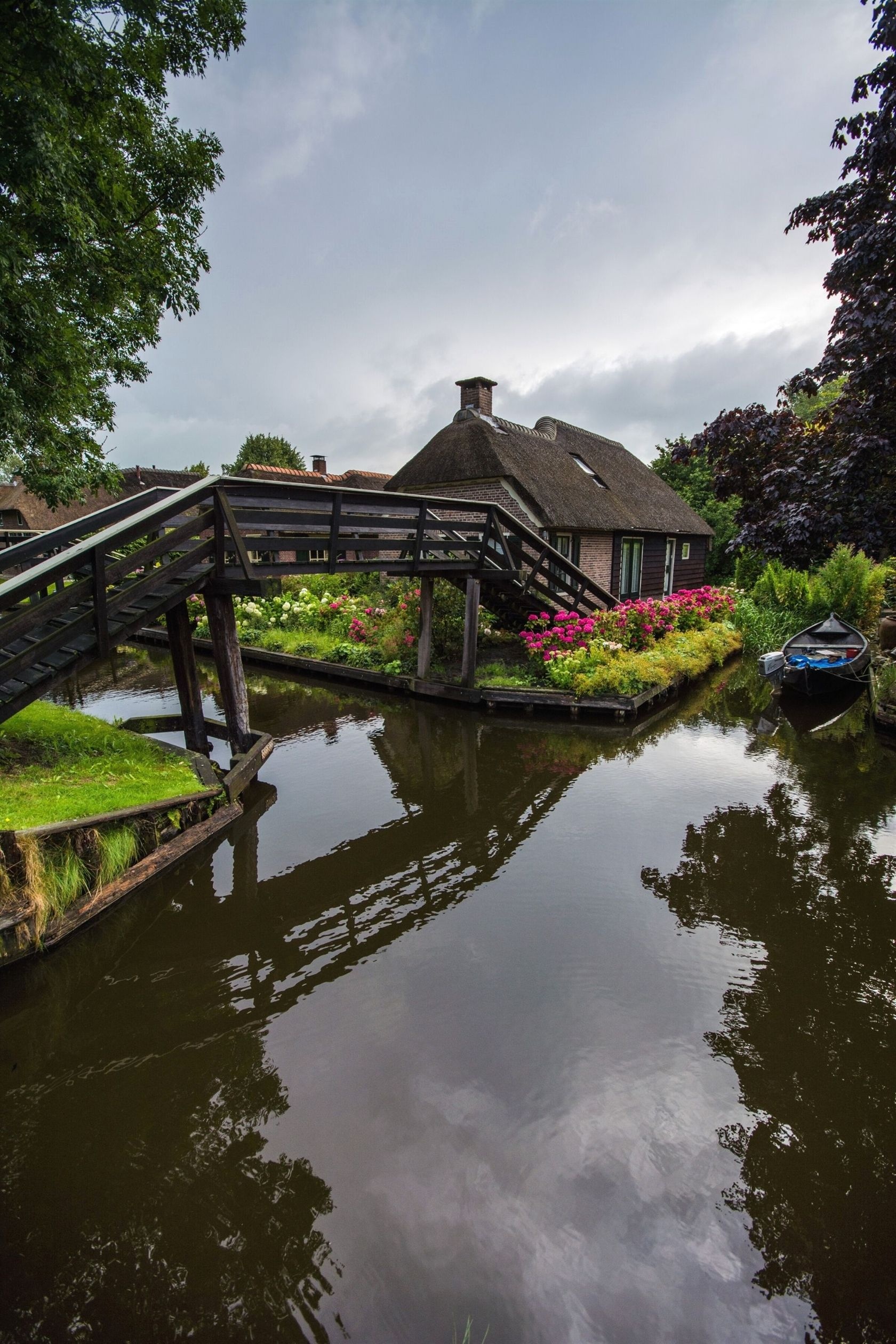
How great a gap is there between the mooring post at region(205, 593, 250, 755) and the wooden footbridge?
2 centimetres

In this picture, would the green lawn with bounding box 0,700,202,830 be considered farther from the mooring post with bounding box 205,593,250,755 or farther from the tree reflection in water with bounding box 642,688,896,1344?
the tree reflection in water with bounding box 642,688,896,1344

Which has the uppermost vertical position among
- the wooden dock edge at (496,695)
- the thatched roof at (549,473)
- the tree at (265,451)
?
the tree at (265,451)

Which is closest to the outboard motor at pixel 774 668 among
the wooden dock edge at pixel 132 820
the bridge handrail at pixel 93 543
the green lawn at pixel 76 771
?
the wooden dock edge at pixel 132 820

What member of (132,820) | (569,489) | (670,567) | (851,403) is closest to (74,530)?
(132,820)

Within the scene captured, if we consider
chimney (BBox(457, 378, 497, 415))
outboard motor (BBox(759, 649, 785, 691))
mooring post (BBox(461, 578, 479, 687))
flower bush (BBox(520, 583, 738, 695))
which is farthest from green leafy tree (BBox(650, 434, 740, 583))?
mooring post (BBox(461, 578, 479, 687))

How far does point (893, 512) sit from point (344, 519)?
6.13 m

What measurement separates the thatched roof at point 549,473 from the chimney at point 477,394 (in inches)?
22.9

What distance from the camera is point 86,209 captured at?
302 inches

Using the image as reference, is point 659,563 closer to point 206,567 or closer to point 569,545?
point 569,545

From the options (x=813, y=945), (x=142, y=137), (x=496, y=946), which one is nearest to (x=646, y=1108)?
(x=496, y=946)

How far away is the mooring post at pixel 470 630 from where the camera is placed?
36.6ft

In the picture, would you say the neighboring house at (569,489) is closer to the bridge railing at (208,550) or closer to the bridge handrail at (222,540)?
the bridge handrail at (222,540)

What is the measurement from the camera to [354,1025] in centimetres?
392

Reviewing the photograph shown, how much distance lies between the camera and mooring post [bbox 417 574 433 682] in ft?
37.7
